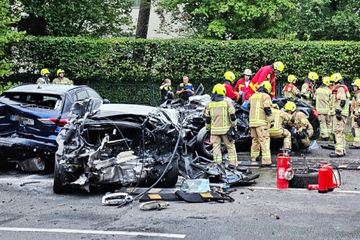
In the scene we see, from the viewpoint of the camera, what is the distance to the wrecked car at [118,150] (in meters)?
8.59

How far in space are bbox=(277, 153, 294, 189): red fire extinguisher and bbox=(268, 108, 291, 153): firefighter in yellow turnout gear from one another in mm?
2784

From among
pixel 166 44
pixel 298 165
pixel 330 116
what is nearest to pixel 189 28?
pixel 166 44

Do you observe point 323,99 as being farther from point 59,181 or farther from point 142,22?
point 142,22

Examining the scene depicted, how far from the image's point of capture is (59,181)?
29.0ft

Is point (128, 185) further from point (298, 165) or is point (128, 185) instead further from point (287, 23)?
point (287, 23)

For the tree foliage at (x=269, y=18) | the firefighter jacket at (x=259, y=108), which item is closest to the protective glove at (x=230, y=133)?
the firefighter jacket at (x=259, y=108)

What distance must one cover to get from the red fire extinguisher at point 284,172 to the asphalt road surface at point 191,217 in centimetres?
13

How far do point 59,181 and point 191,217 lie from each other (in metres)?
2.52

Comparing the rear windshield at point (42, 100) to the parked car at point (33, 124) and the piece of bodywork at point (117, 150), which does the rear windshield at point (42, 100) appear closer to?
the parked car at point (33, 124)

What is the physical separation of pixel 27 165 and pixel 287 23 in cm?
1345

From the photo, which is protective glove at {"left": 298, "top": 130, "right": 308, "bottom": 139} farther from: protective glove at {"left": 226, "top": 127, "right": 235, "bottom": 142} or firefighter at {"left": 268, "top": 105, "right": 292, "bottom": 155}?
protective glove at {"left": 226, "top": 127, "right": 235, "bottom": 142}

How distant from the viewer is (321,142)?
591 inches

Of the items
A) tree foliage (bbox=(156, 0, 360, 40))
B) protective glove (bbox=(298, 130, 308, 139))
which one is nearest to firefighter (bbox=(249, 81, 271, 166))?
protective glove (bbox=(298, 130, 308, 139))

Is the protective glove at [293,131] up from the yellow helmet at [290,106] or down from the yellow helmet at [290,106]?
down
